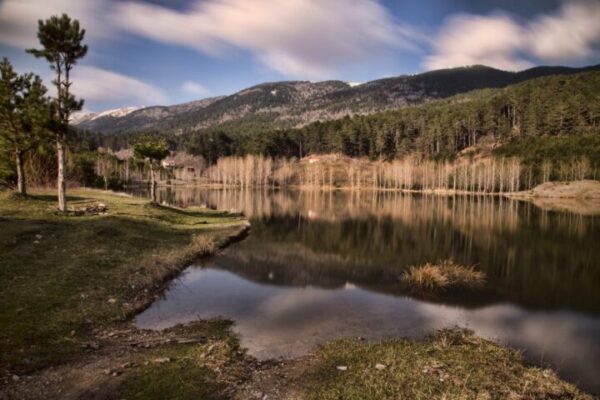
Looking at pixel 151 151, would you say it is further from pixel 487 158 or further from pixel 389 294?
pixel 487 158

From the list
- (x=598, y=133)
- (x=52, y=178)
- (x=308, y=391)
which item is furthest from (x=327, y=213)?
(x=598, y=133)

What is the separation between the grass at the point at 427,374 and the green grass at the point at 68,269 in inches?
363

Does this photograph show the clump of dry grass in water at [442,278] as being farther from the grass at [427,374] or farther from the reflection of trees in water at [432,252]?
the grass at [427,374]

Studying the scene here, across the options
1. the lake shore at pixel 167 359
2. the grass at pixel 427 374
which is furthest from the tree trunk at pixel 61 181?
the grass at pixel 427 374

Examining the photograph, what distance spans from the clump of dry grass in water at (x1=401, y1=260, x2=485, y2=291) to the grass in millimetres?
10919

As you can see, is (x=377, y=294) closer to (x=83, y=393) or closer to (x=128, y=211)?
(x=83, y=393)

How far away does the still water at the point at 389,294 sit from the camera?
59.0 feet

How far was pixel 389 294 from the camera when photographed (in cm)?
2542

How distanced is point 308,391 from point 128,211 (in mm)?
38370

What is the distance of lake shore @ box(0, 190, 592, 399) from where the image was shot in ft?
36.9

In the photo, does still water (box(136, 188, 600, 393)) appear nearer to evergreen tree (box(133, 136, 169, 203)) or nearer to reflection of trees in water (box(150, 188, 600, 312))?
reflection of trees in water (box(150, 188, 600, 312))

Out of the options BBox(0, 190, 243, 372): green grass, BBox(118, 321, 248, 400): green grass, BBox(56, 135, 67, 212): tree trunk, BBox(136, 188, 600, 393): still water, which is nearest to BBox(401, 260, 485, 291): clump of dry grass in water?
BBox(136, 188, 600, 393): still water

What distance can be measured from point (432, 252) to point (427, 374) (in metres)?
27.7

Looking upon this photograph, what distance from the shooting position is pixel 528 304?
933 inches
